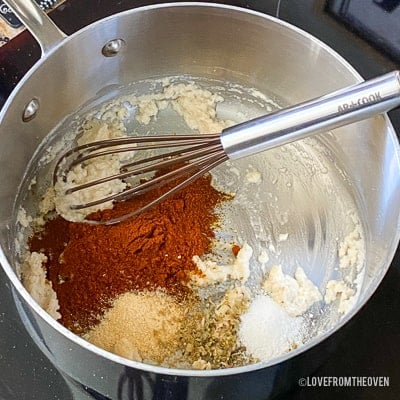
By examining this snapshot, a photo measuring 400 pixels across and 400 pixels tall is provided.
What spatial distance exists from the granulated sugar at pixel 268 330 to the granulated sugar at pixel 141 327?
0.09m

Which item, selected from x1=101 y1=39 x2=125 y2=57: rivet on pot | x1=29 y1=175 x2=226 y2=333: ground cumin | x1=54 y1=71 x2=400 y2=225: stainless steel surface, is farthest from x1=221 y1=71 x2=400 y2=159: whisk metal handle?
x1=101 y1=39 x2=125 y2=57: rivet on pot

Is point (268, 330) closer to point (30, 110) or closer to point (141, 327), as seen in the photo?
point (141, 327)

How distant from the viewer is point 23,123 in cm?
96

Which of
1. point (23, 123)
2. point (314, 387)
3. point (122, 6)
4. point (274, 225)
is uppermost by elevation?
point (122, 6)

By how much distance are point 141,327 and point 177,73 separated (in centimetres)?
46

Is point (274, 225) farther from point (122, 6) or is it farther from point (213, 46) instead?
point (122, 6)

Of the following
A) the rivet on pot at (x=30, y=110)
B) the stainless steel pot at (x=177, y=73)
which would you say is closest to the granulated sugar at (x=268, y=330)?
the stainless steel pot at (x=177, y=73)

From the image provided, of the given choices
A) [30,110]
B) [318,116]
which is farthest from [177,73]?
[318,116]

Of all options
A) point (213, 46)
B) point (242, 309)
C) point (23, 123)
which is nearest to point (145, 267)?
point (242, 309)

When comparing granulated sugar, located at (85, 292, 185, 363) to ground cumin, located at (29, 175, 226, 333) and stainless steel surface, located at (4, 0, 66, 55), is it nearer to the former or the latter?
ground cumin, located at (29, 175, 226, 333)

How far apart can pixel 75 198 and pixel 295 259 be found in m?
0.34

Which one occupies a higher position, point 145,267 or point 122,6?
point 122,6

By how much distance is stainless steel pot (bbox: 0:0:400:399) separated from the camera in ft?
2.57

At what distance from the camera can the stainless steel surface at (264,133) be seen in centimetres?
80
